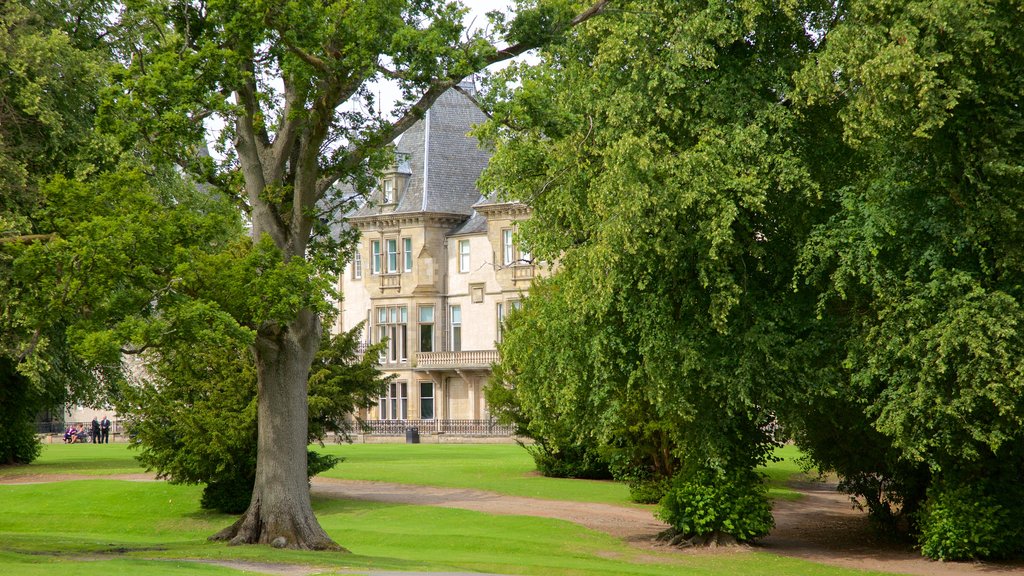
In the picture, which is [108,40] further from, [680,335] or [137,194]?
[680,335]

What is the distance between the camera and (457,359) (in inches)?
2790

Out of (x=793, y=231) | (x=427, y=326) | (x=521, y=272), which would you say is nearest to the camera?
(x=793, y=231)

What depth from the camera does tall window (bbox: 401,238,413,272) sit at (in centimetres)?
7275

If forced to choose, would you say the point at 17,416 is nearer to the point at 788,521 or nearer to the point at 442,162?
the point at 788,521

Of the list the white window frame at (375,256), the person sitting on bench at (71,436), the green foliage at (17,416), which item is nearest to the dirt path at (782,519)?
the green foliage at (17,416)

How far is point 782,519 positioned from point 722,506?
6319mm

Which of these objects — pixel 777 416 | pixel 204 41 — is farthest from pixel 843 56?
pixel 204 41

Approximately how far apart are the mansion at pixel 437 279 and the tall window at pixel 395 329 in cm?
6

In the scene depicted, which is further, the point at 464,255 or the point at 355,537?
the point at 464,255

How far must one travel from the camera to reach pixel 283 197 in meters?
23.3

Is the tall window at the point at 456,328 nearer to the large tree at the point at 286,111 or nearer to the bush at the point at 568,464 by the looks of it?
the bush at the point at 568,464

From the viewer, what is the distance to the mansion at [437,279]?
7094 centimetres

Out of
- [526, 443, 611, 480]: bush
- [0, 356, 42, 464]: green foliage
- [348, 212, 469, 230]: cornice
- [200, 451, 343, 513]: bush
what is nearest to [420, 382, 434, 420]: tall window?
[348, 212, 469, 230]: cornice

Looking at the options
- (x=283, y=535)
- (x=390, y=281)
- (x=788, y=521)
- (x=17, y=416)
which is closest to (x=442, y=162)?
(x=390, y=281)
